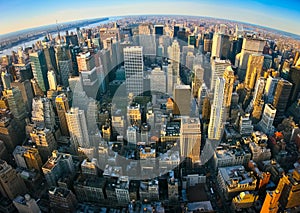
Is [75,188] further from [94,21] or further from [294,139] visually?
[94,21]

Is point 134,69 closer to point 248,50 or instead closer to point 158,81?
point 158,81

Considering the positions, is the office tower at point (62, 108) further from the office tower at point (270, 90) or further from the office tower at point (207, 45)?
the office tower at point (207, 45)

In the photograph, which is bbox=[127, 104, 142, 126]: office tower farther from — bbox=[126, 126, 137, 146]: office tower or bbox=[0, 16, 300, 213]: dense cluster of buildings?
bbox=[126, 126, 137, 146]: office tower

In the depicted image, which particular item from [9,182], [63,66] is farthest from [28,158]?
[63,66]

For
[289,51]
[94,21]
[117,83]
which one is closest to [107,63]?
[117,83]

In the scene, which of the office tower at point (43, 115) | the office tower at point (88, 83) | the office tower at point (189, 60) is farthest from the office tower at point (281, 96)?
the office tower at point (43, 115)
